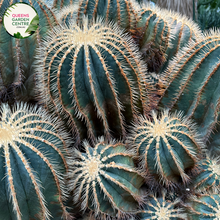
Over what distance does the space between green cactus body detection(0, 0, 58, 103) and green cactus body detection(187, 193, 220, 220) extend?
1457 mm

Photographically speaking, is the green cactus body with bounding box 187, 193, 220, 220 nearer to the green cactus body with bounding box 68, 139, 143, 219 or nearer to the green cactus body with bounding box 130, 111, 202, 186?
the green cactus body with bounding box 130, 111, 202, 186

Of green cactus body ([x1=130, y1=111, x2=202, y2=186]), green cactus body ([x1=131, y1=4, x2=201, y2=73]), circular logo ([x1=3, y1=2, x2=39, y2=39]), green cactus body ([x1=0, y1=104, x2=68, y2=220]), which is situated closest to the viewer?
green cactus body ([x1=0, y1=104, x2=68, y2=220])

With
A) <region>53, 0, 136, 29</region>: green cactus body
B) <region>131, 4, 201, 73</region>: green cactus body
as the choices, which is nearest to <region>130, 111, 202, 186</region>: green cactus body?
<region>131, 4, 201, 73</region>: green cactus body

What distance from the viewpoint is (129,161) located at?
1660 mm

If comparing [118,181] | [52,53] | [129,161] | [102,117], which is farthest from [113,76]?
[118,181]

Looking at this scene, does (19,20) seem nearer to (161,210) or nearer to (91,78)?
(91,78)

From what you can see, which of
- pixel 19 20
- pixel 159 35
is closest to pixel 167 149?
pixel 159 35

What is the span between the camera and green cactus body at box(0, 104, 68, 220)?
1329mm

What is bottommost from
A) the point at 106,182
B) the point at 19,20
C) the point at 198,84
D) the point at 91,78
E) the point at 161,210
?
the point at 161,210

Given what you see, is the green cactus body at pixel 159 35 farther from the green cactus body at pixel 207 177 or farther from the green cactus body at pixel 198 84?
the green cactus body at pixel 207 177

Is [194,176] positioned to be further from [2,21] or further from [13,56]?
[2,21]

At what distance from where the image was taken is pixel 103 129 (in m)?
1.85

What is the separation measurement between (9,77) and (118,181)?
4.13ft

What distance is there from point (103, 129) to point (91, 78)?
1.44ft
